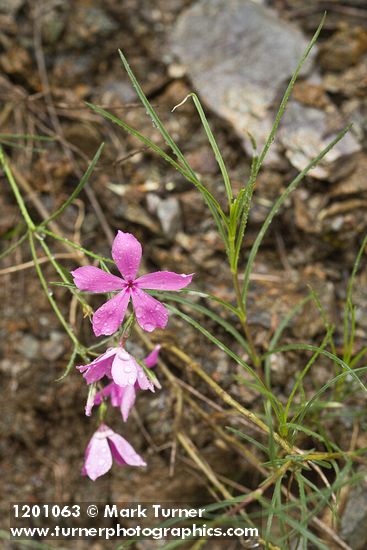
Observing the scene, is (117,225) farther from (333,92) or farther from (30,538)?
(30,538)

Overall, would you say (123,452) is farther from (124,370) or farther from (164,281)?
(164,281)

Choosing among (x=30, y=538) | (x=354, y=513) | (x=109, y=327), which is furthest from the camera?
(x=30, y=538)

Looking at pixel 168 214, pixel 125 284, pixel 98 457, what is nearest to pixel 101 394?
pixel 98 457

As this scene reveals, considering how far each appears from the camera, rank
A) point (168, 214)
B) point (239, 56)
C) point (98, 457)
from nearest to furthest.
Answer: point (98, 457), point (168, 214), point (239, 56)

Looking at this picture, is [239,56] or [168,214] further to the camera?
[239,56]

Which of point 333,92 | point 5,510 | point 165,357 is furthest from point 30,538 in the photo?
point 333,92

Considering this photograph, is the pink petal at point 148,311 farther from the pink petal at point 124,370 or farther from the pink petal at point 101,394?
the pink petal at point 101,394

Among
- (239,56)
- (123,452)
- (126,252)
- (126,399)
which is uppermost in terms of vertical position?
(239,56)

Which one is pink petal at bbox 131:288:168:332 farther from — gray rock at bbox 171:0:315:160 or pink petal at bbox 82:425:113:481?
gray rock at bbox 171:0:315:160
